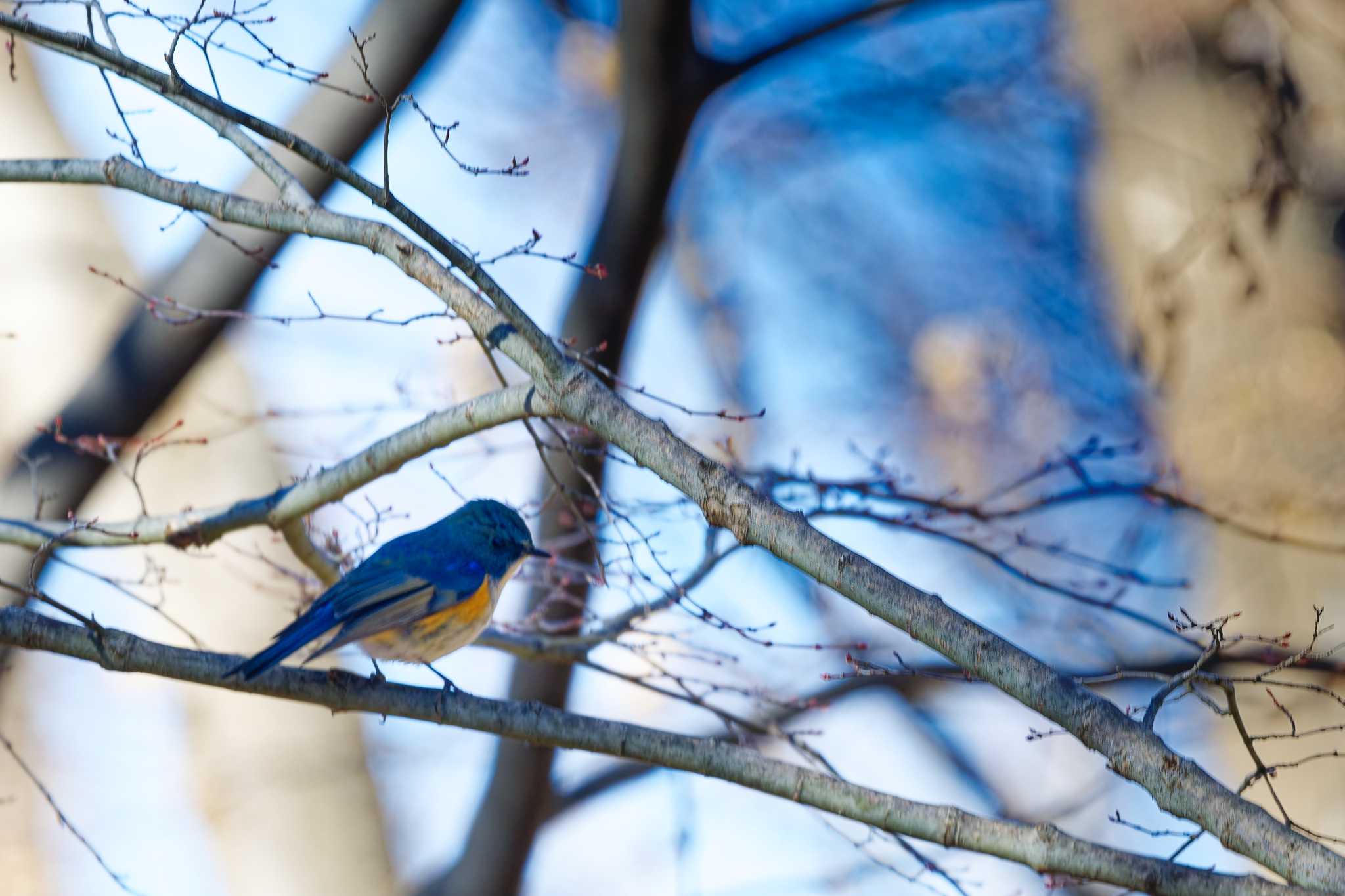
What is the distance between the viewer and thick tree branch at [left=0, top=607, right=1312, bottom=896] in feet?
7.73

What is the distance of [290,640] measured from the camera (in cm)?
273

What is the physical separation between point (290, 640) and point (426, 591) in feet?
1.76

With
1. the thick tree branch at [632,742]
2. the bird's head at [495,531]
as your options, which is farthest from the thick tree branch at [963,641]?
the bird's head at [495,531]

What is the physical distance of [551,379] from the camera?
2.70 meters

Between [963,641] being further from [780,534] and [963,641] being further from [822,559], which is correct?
[780,534]

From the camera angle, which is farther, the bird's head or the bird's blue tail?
the bird's head

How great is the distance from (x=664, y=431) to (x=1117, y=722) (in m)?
1.18

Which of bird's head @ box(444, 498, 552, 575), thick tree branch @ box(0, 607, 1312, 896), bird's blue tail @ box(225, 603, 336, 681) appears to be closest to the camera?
thick tree branch @ box(0, 607, 1312, 896)

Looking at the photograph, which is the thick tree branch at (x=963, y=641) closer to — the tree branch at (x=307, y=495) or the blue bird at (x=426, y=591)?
the tree branch at (x=307, y=495)

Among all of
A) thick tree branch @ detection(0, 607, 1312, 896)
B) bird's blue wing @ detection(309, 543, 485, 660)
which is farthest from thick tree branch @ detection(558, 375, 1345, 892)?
bird's blue wing @ detection(309, 543, 485, 660)

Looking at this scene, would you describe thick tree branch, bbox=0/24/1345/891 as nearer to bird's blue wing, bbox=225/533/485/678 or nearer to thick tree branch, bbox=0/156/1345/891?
thick tree branch, bbox=0/156/1345/891

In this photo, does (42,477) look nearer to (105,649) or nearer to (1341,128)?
(105,649)

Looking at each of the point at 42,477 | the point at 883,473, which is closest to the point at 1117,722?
the point at 883,473

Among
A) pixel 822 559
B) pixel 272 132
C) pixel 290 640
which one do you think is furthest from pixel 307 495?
pixel 822 559
